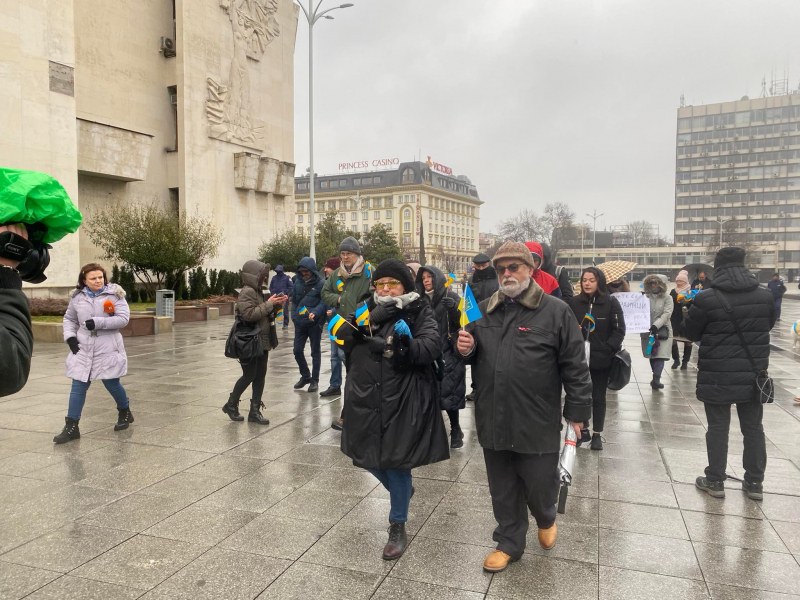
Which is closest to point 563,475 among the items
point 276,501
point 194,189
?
point 276,501

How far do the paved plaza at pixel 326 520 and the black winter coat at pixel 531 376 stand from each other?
776 millimetres

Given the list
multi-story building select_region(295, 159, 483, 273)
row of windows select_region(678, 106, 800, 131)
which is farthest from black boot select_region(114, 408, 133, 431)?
row of windows select_region(678, 106, 800, 131)

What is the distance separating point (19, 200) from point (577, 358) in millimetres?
2782

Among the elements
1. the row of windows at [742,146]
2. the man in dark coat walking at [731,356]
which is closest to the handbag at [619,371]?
the man in dark coat walking at [731,356]

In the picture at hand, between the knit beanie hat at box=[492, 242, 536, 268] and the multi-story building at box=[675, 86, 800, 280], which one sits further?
the multi-story building at box=[675, 86, 800, 280]

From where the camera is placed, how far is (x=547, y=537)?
3584 mm

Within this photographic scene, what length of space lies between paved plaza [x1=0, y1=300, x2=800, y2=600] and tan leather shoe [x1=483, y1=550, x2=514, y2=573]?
4 cm

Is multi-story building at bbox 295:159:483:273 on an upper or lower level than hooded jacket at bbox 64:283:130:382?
upper

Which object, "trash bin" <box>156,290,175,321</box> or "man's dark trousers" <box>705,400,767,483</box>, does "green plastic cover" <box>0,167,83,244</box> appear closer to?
"man's dark trousers" <box>705,400,767,483</box>

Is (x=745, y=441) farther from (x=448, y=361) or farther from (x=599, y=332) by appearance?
(x=448, y=361)

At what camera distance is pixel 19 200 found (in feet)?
5.74

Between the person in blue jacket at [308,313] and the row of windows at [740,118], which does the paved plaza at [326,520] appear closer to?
the person in blue jacket at [308,313]

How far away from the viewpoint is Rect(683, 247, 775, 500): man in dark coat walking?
4445mm

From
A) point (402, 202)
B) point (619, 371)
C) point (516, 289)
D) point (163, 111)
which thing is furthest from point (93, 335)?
point (402, 202)
